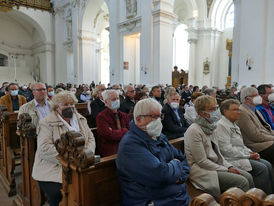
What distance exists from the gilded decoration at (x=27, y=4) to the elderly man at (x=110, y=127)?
18.0 m

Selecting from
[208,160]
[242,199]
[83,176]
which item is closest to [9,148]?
[83,176]

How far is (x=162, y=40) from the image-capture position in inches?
477

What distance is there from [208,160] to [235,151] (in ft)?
1.92

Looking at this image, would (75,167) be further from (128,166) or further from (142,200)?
(142,200)

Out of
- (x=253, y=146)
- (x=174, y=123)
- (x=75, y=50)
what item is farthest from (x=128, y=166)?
(x=75, y=50)

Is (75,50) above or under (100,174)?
above

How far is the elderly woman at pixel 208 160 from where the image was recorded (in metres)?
2.44

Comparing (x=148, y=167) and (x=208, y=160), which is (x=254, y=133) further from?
(x=148, y=167)

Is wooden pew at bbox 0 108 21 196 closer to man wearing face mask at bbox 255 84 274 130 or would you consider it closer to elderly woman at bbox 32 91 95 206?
elderly woman at bbox 32 91 95 206

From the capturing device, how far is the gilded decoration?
17506 mm

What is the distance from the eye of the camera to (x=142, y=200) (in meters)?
1.82

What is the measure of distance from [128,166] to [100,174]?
29 cm

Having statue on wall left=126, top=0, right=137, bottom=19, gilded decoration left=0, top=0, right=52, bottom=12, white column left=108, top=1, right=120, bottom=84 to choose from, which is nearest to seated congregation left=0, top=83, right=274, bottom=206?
statue on wall left=126, top=0, right=137, bottom=19

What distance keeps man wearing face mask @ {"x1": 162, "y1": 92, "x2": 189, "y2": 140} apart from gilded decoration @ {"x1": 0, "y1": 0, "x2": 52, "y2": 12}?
18.1 m
